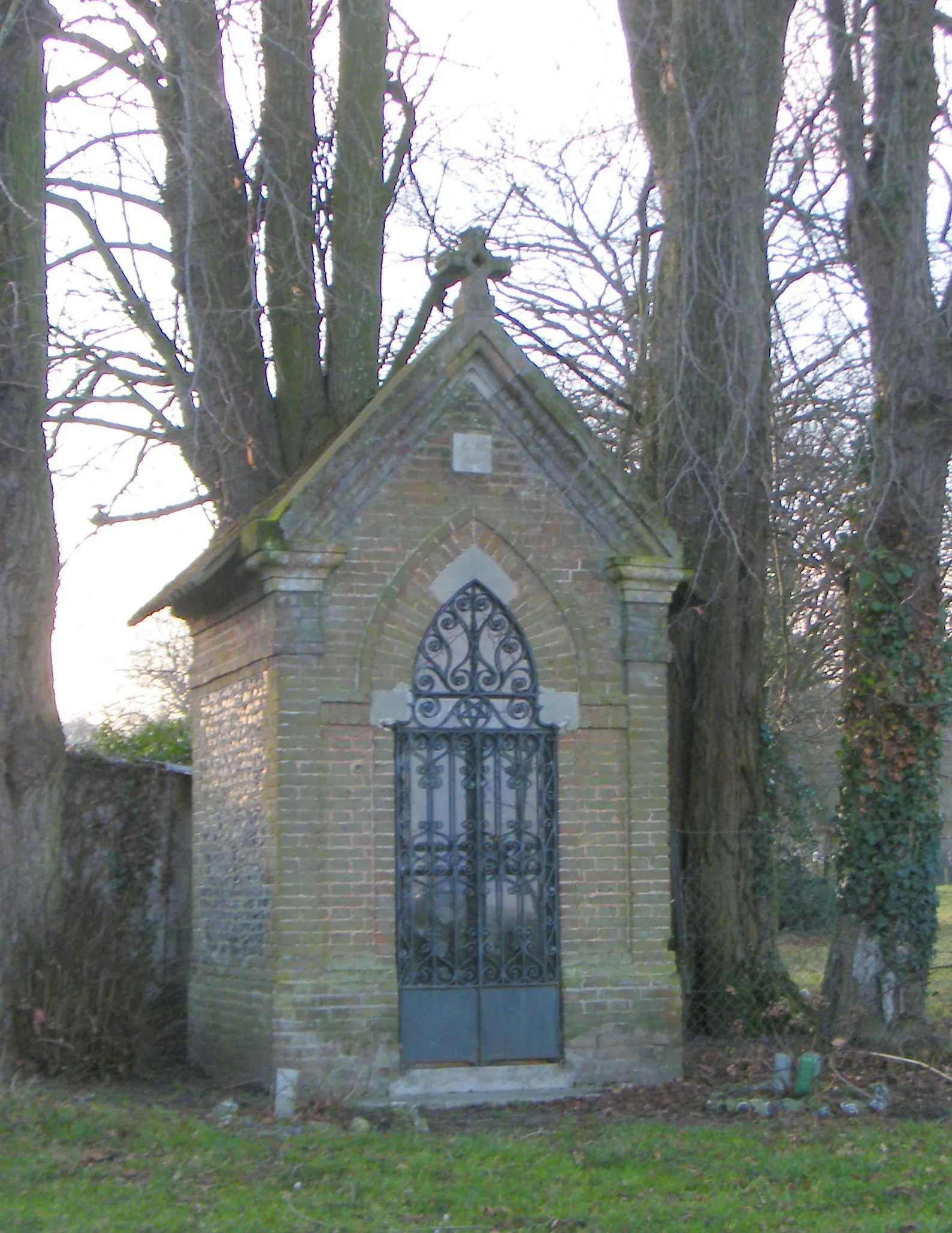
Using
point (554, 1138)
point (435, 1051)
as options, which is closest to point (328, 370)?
point (435, 1051)

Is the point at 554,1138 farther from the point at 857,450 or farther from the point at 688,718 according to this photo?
the point at 857,450

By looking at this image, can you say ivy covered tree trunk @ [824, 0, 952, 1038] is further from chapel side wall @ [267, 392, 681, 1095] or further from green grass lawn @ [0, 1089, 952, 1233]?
green grass lawn @ [0, 1089, 952, 1233]

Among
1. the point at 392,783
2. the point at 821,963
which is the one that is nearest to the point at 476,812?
the point at 392,783

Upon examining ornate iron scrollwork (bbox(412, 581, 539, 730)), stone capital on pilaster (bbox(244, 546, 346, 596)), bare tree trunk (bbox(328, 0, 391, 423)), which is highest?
bare tree trunk (bbox(328, 0, 391, 423))

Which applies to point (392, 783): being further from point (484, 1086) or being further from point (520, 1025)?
point (484, 1086)

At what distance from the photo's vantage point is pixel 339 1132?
8.62m

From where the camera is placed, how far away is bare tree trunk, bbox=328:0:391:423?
42.2ft

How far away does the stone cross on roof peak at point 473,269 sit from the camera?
34.6ft

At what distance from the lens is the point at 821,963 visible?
1934 centimetres

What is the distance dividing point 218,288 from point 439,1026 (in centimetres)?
648

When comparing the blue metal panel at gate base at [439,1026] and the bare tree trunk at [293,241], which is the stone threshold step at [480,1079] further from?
the bare tree trunk at [293,241]

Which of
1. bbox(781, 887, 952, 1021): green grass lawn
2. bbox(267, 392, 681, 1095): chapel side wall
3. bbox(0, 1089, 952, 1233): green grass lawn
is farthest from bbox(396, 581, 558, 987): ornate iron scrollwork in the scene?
bbox(781, 887, 952, 1021): green grass lawn

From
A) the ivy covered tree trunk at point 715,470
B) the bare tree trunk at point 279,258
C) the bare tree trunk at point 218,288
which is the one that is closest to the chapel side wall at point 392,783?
the ivy covered tree trunk at point 715,470

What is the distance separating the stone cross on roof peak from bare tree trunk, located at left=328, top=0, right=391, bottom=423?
2.15 meters
